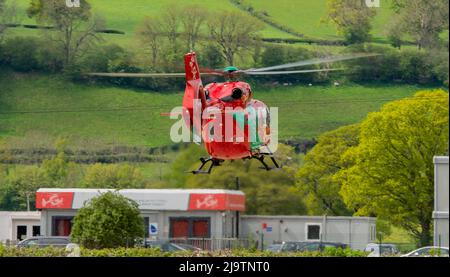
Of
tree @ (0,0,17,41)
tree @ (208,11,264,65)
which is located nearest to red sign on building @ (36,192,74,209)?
tree @ (208,11,264,65)

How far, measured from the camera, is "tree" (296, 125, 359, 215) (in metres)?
87.8

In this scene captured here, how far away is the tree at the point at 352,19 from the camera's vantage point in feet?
338

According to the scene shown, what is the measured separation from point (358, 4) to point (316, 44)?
451 inches

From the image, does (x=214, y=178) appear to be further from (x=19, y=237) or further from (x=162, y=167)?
(x=19, y=237)

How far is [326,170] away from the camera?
298 feet

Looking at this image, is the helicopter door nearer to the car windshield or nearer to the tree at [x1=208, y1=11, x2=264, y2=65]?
the car windshield

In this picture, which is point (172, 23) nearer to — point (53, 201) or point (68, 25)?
point (68, 25)

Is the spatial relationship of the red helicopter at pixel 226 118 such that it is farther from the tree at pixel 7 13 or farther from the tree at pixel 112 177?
the tree at pixel 7 13

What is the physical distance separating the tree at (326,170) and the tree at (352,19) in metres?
14.1

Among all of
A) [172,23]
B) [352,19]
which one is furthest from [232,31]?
[352,19]

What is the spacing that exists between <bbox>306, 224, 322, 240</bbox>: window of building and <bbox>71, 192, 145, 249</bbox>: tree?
89.7 ft

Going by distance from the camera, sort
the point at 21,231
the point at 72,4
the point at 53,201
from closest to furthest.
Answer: the point at 53,201 < the point at 21,231 < the point at 72,4

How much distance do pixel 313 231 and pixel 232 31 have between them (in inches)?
901
